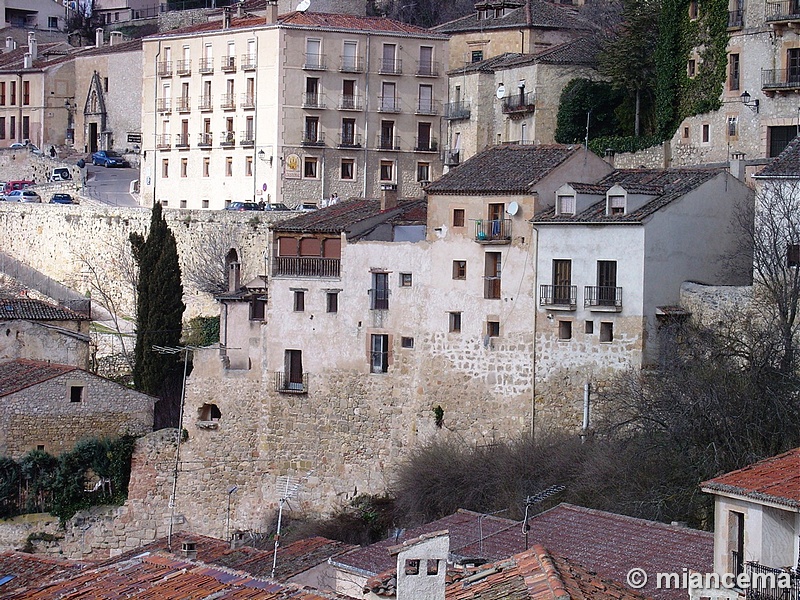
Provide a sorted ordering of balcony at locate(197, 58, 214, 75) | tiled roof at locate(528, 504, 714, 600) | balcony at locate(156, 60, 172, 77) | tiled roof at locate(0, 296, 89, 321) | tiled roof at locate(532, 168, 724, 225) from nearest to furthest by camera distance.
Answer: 1. tiled roof at locate(528, 504, 714, 600)
2. tiled roof at locate(532, 168, 724, 225)
3. tiled roof at locate(0, 296, 89, 321)
4. balcony at locate(197, 58, 214, 75)
5. balcony at locate(156, 60, 172, 77)

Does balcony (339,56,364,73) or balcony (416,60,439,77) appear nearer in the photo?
balcony (339,56,364,73)

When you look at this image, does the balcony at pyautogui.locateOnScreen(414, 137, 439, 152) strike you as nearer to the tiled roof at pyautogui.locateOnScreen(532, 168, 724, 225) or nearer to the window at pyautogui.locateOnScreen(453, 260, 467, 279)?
the window at pyautogui.locateOnScreen(453, 260, 467, 279)

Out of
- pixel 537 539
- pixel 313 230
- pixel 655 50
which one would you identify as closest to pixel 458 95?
pixel 655 50

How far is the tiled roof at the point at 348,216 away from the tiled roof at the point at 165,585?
55.5 ft

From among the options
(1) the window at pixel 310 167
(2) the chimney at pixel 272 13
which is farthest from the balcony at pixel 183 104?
(1) the window at pixel 310 167

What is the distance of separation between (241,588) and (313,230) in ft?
66.0

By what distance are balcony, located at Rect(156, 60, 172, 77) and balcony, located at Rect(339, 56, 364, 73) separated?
7079mm

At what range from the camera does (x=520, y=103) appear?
5334cm

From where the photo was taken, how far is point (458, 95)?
2255 inches

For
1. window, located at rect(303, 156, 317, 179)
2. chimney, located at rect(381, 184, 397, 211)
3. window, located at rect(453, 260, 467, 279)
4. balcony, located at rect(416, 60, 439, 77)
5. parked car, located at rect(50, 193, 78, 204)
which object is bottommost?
window, located at rect(453, 260, 467, 279)

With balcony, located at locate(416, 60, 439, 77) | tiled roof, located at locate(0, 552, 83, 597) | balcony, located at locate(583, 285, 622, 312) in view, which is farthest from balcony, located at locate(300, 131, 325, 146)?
tiled roof, located at locate(0, 552, 83, 597)

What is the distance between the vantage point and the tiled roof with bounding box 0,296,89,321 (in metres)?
45.0

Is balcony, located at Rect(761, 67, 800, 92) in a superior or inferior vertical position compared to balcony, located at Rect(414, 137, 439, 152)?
superior

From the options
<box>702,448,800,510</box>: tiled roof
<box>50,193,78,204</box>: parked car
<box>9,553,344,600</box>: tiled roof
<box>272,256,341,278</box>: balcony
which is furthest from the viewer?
<box>50,193,78,204</box>: parked car
